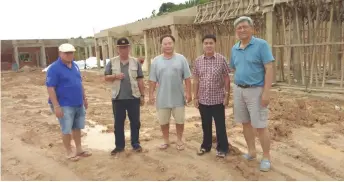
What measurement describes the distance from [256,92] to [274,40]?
23.9 ft

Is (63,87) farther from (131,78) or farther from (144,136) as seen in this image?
(144,136)

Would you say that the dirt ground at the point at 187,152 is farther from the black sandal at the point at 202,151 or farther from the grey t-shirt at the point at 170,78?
the grey t-shirt at the point at 170,78

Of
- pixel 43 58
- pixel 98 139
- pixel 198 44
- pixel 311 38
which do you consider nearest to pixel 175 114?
pixel 98 139

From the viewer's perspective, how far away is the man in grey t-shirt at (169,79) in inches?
184

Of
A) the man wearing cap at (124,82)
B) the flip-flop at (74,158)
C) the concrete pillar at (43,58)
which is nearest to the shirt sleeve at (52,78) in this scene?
the man wearing cap at (124,82)

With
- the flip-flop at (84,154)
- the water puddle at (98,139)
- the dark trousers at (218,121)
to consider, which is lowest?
the water puddle at (98,139)

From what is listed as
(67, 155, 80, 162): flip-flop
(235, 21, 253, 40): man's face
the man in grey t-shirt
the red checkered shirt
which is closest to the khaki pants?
the man in grey t-shirt

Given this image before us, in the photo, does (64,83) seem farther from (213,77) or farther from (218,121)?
(218,121)

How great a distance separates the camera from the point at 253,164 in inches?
167

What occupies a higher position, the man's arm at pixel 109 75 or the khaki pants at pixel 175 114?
the man's arm at pixel 109 75

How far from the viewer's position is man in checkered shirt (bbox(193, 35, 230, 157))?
445 cm

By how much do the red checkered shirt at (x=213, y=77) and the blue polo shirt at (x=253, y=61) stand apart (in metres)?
0.43

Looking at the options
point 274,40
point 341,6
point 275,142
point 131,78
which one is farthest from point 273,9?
point 131,78

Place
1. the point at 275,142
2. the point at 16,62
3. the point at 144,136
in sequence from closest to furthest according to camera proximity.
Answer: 1. the point at 275,142
2. the point at 144,136
3. the point at 16,62
